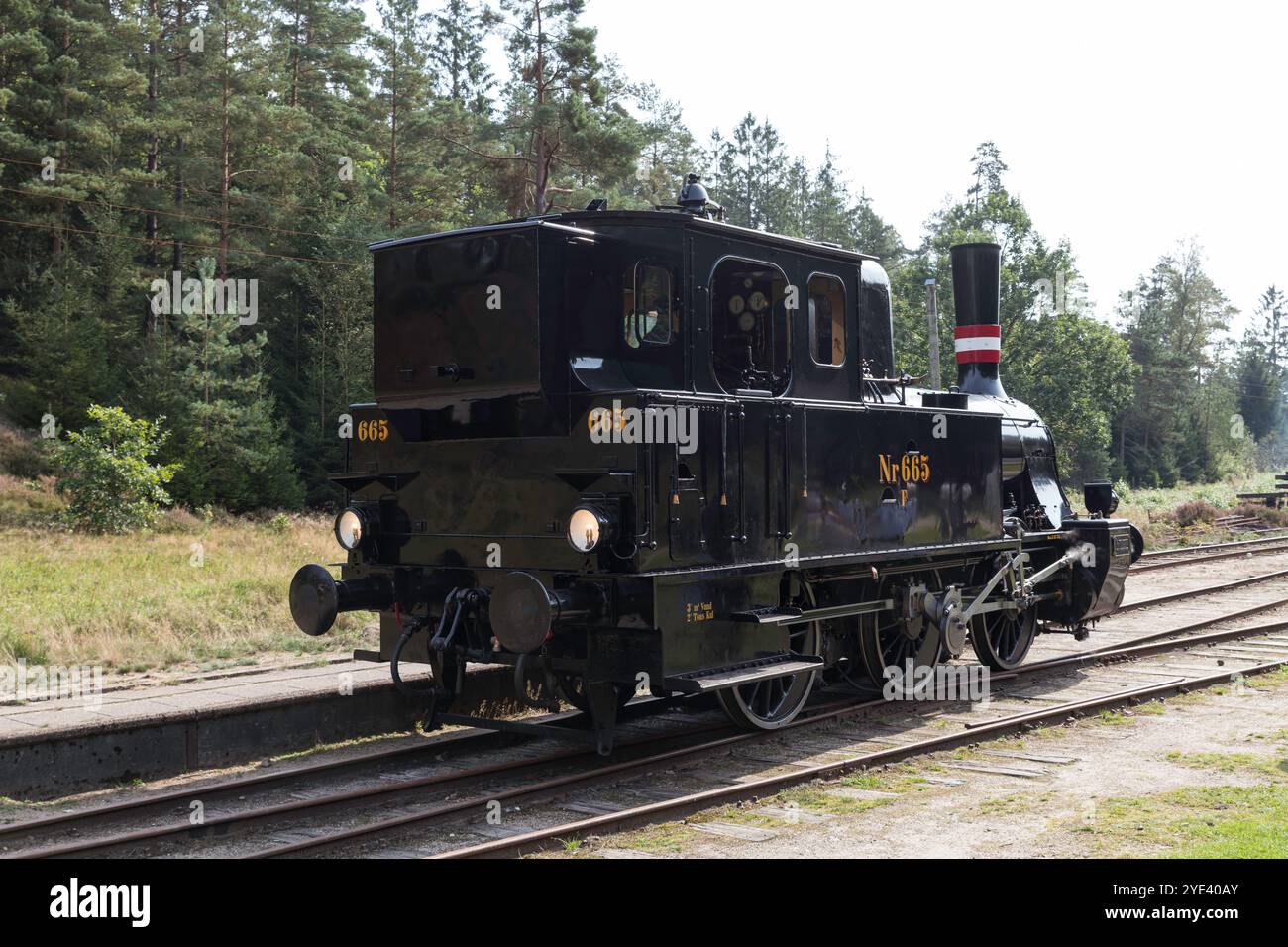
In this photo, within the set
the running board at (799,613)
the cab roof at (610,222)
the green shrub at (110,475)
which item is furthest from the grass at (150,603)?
the running board at (799,613)

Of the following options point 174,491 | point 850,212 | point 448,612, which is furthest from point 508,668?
point 850,212

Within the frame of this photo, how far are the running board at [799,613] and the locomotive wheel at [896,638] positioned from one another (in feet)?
0.97

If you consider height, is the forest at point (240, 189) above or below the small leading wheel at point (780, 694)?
above

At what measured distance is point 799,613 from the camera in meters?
8.02

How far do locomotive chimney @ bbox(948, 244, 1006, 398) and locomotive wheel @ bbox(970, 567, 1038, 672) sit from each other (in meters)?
2.33

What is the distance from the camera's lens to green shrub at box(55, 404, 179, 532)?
24281mm

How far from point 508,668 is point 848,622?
109 inches

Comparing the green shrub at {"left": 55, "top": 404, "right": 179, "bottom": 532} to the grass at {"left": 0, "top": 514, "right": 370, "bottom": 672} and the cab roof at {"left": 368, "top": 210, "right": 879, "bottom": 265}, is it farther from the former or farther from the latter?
the cab roof at {"left": 368, "top": 210, "right": 879, "bottom": 265}

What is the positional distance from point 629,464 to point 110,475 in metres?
20.6

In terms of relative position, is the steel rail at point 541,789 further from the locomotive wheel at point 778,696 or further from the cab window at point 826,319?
the cab window at point 826,319

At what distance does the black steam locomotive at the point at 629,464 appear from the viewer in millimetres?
7066

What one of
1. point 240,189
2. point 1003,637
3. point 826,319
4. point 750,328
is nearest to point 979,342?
point 1003,637

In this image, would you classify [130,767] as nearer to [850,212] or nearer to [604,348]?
[604,348]

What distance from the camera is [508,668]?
31.4 ft
